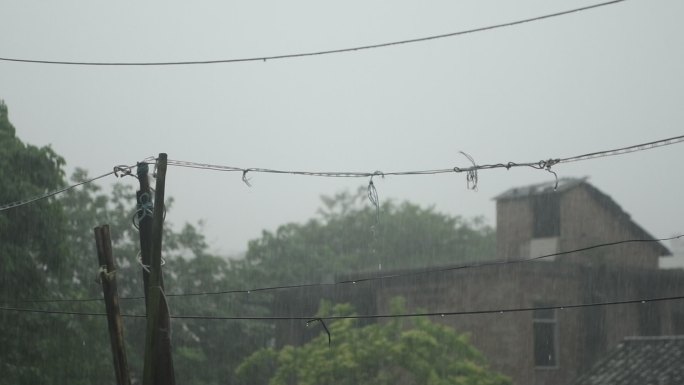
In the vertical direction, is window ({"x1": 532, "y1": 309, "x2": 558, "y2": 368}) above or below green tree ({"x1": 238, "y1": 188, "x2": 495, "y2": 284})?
below

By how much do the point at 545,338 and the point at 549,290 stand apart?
1451 mm

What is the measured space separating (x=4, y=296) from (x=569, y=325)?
16611 mm

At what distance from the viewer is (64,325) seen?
64.4 ft

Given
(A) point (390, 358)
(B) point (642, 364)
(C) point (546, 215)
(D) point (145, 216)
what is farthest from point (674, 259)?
(D) point (145, 216)

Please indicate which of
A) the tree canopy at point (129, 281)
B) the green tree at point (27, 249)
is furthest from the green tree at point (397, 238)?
the green tree at point (27, 249)

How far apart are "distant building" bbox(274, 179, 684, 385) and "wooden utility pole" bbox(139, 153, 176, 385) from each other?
17.3 metres

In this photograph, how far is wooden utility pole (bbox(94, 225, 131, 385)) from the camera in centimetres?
1018

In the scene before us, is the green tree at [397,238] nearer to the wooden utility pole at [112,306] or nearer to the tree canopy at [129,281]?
the tree canopy at [129,281]

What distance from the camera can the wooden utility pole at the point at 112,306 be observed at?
10180 mm

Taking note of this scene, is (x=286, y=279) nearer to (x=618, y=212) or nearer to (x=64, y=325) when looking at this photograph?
(x=618, y=212)

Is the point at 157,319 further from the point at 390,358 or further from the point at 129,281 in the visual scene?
the point at 129,281

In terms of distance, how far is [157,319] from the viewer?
9.89 meters

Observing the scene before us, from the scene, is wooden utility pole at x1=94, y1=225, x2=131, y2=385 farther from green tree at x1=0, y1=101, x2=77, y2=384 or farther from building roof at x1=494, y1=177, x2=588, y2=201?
building roof at x1=494, y1=177, x2=588, y2=201

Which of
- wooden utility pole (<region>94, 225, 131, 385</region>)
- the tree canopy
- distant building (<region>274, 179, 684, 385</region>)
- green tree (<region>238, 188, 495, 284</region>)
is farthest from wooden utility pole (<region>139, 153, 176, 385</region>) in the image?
green tree (<region>238, 188, 495, 284</region>)
